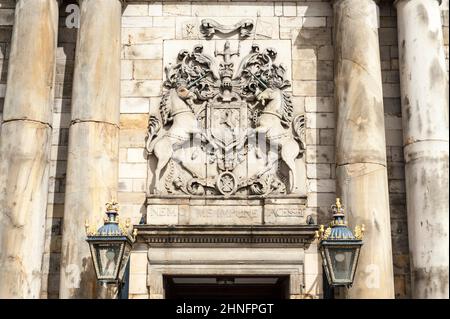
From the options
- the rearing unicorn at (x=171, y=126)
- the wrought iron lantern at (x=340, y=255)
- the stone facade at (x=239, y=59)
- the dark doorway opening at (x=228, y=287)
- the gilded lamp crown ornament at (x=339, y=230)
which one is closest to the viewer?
the wrought iron lantern at (x=340, y=255)

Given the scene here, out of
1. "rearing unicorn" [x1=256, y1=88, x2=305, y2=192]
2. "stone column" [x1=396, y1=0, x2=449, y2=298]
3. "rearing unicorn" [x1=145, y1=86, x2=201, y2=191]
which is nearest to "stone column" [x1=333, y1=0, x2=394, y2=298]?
"stone column" [x1=396, y1=0, x2=449, y2=298]

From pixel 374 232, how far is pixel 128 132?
428 cm

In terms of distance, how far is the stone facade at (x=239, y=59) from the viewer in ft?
42.3

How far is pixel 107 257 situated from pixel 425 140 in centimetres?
529

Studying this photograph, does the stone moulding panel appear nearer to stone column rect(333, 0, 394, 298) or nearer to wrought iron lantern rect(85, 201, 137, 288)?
stone column rect(333, 0, 394, 298)

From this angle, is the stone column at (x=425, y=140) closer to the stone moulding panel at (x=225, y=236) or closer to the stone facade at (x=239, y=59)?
the stone facade at (x=239, y=59)

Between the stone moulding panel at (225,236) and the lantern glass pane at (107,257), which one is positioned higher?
the stone moulding panel at (225,236)

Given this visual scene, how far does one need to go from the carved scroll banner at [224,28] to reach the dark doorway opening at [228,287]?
4.09m

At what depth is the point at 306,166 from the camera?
44.3ft

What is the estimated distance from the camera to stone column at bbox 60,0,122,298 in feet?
40.7

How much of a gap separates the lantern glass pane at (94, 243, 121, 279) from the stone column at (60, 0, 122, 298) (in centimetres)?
139

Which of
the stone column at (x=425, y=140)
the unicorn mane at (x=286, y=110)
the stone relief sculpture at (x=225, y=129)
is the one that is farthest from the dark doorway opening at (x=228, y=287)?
the unicorn mane at (x=286, y=110)

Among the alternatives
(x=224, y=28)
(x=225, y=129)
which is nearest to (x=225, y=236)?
(x=225, y=129)

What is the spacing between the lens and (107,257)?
11.1 metres
